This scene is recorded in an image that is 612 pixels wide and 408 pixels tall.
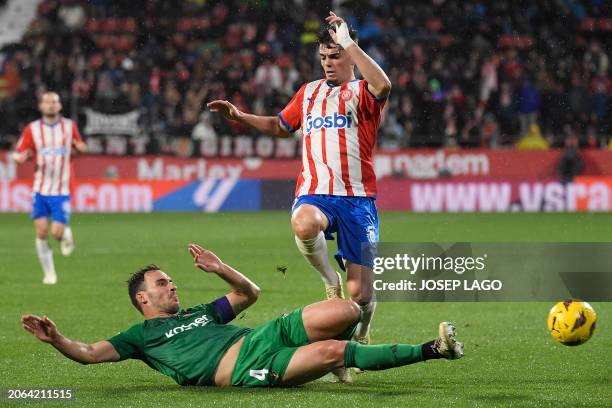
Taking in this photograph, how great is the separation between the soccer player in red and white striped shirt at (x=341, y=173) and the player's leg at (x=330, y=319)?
3.55 ft

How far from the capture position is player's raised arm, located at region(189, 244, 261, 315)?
6.67 m

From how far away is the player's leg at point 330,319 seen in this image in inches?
254

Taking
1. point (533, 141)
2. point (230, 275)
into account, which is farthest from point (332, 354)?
point (533, 141)

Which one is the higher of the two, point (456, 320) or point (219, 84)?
point (219, 84)

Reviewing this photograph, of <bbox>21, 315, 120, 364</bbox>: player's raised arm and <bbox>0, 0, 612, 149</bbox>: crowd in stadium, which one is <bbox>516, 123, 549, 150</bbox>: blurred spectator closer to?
<bbox>0, 0, 612, 149</bbox>: crowd in stadium

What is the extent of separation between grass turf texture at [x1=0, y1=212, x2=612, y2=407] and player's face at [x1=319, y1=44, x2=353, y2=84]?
2005 millimetres

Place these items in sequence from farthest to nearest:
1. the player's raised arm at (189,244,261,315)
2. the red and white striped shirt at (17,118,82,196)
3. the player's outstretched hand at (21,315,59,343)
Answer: the red and white striped shirt at (17,118,82,196)
the player's raised arm at (189,244,261,315)
the player's outstretched hand at (21,315,59,343)

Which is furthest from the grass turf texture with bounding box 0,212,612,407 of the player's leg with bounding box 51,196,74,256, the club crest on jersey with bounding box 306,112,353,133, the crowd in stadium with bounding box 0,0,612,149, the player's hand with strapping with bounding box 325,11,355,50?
the crowd in stadium with bounding box 0,0,612,149

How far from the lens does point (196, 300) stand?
11719 mm

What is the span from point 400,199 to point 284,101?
3.61 metres

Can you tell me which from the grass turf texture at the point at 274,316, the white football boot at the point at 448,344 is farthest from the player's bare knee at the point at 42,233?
the white football boot at the point at 448,344

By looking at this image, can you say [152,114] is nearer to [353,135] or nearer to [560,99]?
[560,99]

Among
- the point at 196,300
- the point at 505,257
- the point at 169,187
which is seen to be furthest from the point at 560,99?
the point at 196,300

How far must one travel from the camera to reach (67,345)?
632 centimetres
